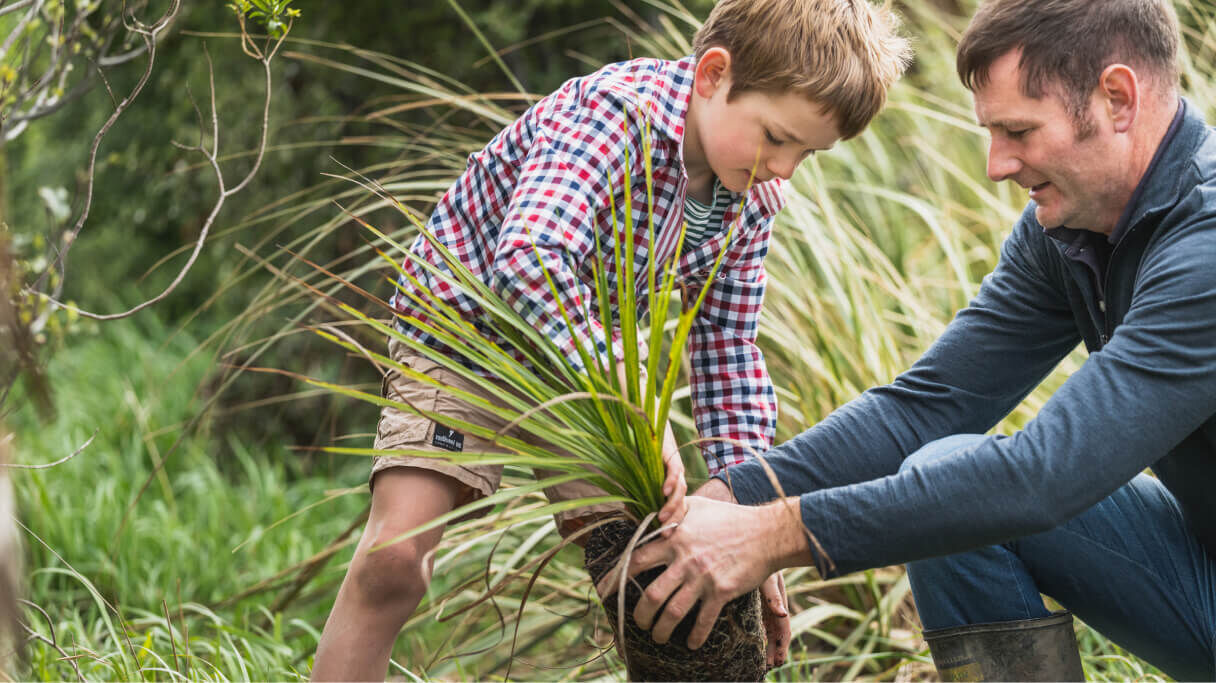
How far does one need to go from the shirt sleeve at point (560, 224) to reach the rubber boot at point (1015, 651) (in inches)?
33.4

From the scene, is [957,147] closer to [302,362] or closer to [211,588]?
[302,362]

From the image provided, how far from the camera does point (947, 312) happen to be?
364 cm

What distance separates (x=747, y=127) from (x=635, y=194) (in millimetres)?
239

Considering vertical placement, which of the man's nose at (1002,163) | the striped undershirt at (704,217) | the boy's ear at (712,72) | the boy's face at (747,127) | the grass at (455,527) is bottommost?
the grass at (455,527)

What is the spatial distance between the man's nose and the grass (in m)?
1.06

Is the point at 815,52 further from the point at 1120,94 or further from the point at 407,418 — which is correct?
the point at 407,418

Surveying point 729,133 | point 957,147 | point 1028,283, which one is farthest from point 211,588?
point 957,147

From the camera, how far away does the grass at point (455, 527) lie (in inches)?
106

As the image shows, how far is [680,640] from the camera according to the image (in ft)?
5.87

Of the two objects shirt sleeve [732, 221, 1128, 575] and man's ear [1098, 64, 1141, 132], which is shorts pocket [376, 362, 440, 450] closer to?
shirt sleeve [732, 221, 1128, 575]

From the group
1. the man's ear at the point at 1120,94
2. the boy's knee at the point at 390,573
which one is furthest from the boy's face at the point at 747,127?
the boy's knee at the point at 390,573

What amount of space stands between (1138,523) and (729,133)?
106 centimetres

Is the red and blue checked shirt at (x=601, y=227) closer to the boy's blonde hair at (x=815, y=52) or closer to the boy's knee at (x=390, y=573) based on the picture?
the boy's blonde hair at (x=815, y=52)

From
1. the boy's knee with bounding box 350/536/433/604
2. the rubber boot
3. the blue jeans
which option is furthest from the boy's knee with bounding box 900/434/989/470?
the boy's knee with bounding box 350/536/433/604
